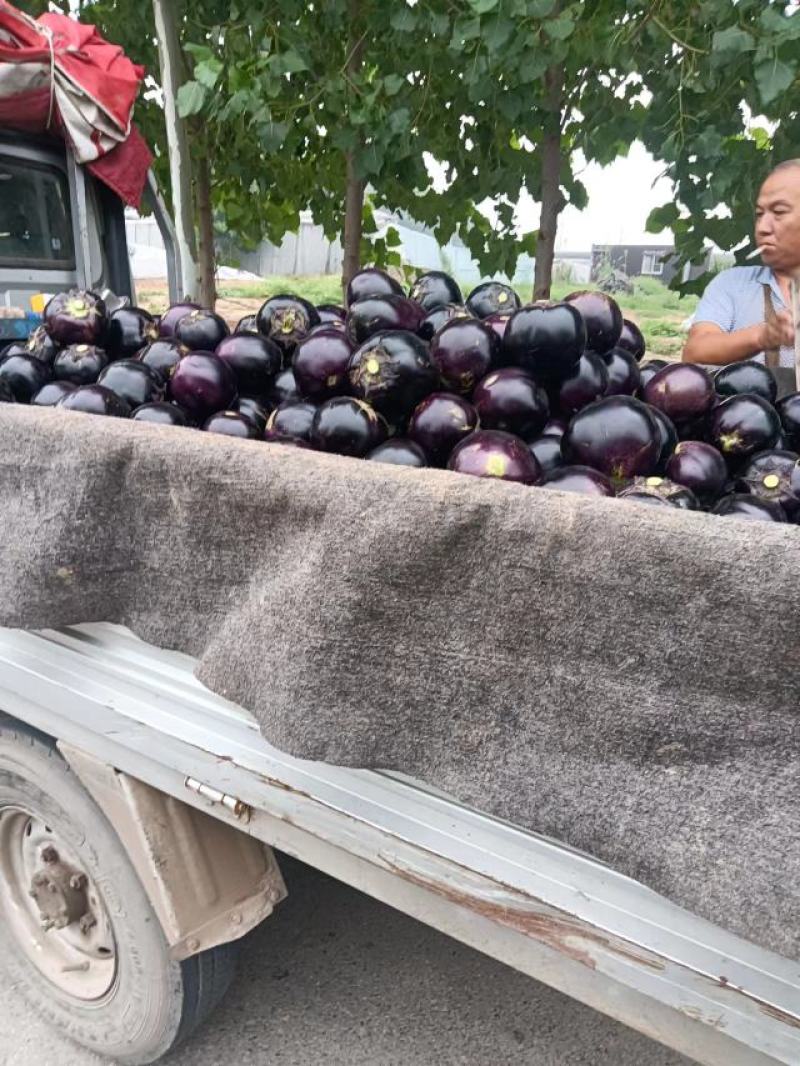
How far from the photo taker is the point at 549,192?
4691mm

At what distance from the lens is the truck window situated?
4812 mm

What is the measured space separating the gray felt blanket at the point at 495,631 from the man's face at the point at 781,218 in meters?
2.50

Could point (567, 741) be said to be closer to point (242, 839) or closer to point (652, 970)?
point (652, 970)

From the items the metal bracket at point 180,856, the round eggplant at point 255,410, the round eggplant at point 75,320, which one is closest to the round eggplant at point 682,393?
the round eggplant at point 255,410

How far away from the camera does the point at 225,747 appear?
1.42 metres

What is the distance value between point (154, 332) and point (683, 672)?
180cm

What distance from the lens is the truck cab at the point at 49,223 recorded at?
4.80 m

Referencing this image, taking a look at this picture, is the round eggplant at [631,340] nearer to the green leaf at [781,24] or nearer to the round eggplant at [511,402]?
the round eggplant at [511,402]

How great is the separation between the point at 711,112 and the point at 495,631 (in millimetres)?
3810

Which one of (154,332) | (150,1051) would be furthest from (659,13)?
(150,1051)

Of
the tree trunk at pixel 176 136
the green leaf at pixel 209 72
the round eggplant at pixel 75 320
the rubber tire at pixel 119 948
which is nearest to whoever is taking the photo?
the rubber tire at pixel 119 948

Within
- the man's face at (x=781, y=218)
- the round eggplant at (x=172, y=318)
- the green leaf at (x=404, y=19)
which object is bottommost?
the round eggplant at (x=172, y=318)

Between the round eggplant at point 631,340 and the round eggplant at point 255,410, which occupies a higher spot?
the round eggplant at point 631,340

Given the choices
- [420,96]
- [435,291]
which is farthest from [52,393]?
[420,96]
